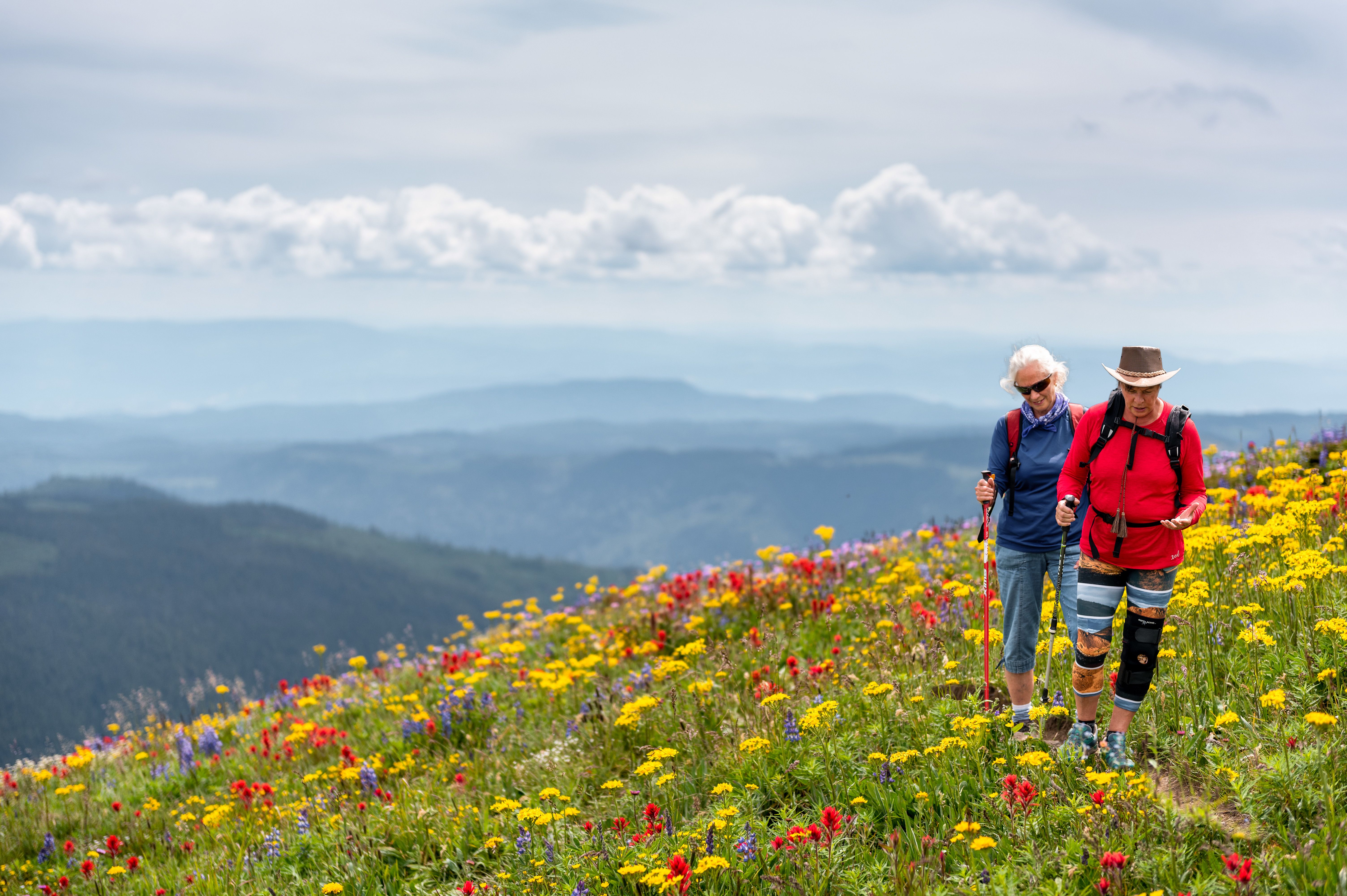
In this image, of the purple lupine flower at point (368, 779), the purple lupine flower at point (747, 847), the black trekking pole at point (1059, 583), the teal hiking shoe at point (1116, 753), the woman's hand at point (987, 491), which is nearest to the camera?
the teal hiking shoe at point (1116, 753)

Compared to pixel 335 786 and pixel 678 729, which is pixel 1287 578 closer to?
pixel 678 729

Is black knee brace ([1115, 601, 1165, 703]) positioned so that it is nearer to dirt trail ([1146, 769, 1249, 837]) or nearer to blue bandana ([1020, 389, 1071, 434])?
dirt trail ([1146, 769, 1249, 837])

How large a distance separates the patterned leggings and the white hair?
1151 mm

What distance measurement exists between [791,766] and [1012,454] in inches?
93.9

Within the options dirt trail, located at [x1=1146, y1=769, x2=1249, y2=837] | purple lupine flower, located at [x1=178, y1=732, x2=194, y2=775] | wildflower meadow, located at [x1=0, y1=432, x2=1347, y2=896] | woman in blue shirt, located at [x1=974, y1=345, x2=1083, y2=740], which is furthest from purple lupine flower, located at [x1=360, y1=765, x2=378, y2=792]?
dirt trail, located at [x1=1146, y1=769, x2=1249, y2=837]

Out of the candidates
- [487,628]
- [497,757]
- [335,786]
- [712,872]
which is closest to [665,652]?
[497,757]

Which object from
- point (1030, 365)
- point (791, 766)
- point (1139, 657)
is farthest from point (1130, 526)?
point (791, 766)

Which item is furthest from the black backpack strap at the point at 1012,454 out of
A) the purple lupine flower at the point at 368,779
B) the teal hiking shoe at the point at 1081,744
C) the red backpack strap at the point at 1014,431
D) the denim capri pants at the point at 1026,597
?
the purple lupine flower at the point at 368,779

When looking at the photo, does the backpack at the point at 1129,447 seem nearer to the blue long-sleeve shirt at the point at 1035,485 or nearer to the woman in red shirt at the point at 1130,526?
the woman in red shirt at the point at 1130,526

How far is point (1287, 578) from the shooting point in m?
4.87

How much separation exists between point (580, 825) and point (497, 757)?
1753 mm

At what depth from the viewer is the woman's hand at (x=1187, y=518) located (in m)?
4.36

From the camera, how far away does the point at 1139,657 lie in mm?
4547

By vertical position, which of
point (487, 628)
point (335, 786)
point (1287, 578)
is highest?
point (1287, 578)
